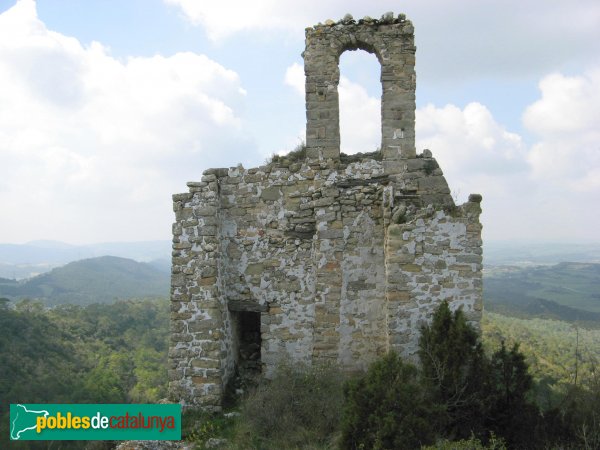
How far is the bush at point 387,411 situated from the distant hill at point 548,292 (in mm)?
32582

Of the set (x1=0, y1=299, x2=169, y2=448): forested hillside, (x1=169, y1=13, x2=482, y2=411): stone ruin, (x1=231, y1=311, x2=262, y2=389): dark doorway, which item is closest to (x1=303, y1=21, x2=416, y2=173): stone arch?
(x1=169, y1=13, x2=482, y2=411): stone ruin

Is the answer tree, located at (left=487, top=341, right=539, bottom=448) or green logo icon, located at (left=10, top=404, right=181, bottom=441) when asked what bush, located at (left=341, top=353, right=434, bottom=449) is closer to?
tree, located at (left=487, top=341, right=539, bottom=448)

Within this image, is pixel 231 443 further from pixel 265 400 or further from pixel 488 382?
pixel 488 382

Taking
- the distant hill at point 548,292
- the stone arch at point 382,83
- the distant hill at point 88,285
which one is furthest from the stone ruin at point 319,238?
the distant hill at point 88,285

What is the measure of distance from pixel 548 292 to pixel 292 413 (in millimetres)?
61839

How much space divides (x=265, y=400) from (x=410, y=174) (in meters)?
4.16

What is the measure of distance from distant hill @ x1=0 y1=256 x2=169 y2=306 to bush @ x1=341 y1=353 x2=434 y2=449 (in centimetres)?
5968

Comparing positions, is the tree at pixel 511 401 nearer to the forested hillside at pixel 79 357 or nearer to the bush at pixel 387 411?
the bush at pixel 387 411

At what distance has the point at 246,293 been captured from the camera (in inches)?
312

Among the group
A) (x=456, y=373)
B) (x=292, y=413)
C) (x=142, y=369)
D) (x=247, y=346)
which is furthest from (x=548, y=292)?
(x=292, y=413)

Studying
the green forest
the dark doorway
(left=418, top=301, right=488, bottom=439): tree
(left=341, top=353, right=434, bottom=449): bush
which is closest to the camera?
(left=341, top=353, right=434, bottom=449): bush

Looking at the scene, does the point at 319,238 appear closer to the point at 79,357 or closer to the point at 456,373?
the point at 456,373

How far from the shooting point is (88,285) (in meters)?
82.1

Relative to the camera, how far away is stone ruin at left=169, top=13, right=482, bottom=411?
6922 millimetres
